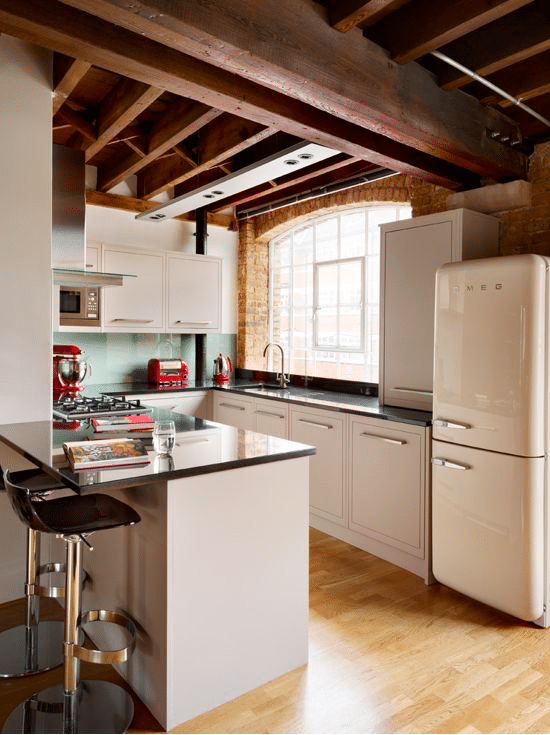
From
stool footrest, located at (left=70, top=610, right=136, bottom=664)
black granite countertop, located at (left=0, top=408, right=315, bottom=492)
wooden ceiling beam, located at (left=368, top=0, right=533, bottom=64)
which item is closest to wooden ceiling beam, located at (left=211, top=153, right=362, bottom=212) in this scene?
wooden ceiling beam, located at (left=368, top=0, right=533, bottom=64)

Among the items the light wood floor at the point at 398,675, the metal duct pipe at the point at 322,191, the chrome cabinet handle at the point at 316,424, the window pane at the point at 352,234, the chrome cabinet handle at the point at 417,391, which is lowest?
the light wood floor at the point at 398,675

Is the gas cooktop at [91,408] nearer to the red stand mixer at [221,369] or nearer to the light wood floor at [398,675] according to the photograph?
the light wood floor at [398,675]

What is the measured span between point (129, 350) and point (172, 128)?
227 cm

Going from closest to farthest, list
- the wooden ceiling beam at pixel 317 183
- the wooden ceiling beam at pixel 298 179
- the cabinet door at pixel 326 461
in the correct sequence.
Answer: the cabinet door at pixel 326 461 < the wooden ceiling beam at pixel 298 179 < the wooden ceiling beam at pixel 317 183

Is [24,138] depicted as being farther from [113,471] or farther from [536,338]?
[536,338]

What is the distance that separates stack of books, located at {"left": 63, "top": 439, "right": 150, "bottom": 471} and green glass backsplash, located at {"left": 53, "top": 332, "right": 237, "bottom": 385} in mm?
2969

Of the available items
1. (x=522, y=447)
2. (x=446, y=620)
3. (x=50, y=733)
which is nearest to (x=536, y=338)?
(x=522, y=447)

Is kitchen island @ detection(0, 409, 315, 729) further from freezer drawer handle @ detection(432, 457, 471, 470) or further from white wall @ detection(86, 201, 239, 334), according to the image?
white wall @ detection(86, 201, 239, 334)

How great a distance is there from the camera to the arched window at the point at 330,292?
4.70 metres

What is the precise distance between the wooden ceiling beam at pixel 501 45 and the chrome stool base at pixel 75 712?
319 cm

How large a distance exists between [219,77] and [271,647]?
2427 mm

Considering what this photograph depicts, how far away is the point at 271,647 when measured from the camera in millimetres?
2215

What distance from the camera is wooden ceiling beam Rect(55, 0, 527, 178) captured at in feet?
6.09

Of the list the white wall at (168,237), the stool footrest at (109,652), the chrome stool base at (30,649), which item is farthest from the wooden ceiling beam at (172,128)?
the chrome stool base at (30,649)
